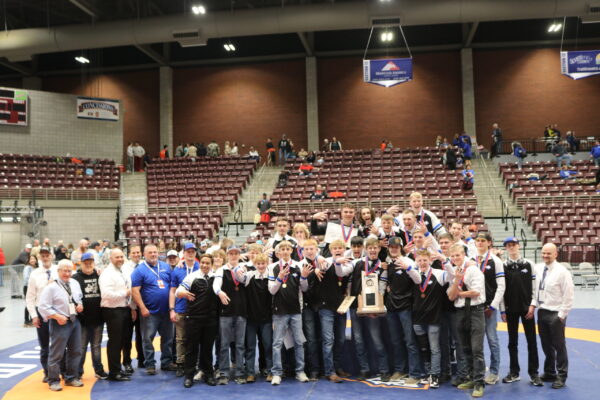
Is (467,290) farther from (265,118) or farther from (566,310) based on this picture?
(265,118)

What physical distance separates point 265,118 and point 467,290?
25.7 meters

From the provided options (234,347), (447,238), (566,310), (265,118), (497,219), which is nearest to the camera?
(566,310)

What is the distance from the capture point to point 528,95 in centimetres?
2964

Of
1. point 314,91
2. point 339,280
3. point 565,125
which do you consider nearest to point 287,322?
point 339,280

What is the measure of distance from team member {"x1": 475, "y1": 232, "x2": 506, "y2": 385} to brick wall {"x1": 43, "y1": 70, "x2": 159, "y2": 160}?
2747 centimetres

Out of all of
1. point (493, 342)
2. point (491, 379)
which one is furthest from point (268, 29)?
point (491, 379)

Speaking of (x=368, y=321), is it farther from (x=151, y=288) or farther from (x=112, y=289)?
(x=112, y=289)

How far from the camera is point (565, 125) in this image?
96.1ft

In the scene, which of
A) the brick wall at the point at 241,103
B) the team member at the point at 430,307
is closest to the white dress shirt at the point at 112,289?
the team member at the point at 430,307

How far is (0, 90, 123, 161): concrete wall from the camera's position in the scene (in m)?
27.9

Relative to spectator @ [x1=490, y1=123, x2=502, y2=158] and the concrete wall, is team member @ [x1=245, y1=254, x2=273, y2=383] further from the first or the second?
the concrete wall

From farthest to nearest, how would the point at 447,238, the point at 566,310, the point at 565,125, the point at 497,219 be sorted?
the point at 565,125 → the point at 497,219 → the point at 447,238 → the point at 566,310

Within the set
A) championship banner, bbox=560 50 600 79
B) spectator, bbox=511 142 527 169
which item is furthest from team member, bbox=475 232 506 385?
spectator, bbox=511 142 527 169

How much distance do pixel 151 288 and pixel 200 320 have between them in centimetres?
106
